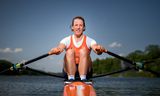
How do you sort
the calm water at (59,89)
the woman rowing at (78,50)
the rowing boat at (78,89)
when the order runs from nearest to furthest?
the rowing boat at (78,89) → the woman rowing at (78,50) → the calm water at (59,89)

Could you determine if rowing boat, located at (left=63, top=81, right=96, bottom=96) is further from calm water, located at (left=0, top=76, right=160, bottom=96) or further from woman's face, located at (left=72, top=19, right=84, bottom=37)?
calm water, located at (left=0, top=76, right=160, bottom=96)

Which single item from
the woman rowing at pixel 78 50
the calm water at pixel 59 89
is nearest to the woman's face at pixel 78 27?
the woman rowing at pixel 78 50

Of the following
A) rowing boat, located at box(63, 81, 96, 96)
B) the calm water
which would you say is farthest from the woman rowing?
the calm water

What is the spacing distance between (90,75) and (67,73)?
0.53 metres

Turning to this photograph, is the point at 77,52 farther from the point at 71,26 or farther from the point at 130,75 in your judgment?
the point at 130,75

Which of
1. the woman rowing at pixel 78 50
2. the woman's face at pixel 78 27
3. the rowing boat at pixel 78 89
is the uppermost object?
the woman's face at pixel 78 27

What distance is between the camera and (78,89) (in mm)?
6465

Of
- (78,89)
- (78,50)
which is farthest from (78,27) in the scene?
(78,89)

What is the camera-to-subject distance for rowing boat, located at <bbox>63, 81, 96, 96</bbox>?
6426 mm

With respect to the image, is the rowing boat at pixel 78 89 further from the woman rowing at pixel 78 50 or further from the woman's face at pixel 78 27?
the woman's face at pixel 78 27

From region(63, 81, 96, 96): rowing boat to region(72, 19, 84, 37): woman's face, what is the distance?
116 centimetres

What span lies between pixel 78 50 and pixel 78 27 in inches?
21.8

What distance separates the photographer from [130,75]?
153m

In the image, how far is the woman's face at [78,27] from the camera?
7047 millimetres
